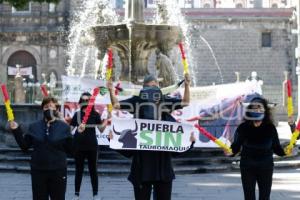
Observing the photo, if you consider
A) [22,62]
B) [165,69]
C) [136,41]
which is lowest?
[165,69]

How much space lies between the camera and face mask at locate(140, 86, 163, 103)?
5602 mm

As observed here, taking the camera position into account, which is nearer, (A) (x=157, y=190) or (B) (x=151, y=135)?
(A) (x=157, y=190)

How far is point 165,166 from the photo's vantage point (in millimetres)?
5586

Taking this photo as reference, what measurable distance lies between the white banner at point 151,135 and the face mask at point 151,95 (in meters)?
0.26

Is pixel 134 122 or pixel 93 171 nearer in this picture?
pixel 134 122

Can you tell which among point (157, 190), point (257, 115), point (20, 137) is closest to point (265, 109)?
point (257, 115)

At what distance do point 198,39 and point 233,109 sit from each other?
26386 millimetres

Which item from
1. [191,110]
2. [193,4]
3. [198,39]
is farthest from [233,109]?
[193,4]

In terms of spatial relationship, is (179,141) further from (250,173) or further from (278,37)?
(278,37)

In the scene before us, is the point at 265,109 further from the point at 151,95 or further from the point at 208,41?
the point at 208,41

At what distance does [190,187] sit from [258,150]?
136 inches

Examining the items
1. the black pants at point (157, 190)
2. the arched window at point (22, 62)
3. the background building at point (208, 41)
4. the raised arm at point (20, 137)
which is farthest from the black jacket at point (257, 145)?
the arched window at point (22, 62)

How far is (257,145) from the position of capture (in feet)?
19.5

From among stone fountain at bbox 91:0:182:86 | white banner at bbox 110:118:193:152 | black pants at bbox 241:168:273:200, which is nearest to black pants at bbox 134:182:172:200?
white banner at bbox 110:118:193:152
